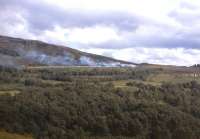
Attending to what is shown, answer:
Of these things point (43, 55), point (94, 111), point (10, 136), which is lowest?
point (10, 136)

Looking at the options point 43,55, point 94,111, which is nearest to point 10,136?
point 94,111

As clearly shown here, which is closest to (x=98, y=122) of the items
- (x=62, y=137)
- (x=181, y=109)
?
(x=62, y=137)

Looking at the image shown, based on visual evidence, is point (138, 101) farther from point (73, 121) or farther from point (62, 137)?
point (62, 137)

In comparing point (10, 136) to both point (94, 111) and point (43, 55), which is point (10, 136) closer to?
point (94, 111)

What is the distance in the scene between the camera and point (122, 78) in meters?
98.5

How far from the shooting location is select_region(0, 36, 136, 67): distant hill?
121m

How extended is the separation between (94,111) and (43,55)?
258 ft

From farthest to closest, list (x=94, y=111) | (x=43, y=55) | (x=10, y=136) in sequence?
(x=43, y=55)
(x=94, y=111)
(x=10, y=136)

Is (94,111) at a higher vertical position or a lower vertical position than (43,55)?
lower

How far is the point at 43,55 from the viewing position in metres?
138

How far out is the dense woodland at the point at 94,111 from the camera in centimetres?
5508

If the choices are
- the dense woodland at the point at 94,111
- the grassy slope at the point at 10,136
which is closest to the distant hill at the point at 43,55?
the dense woodland at the point at 94,111

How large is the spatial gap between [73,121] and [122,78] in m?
41.2

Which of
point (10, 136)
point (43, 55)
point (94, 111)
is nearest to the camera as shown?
point (10, 136)
